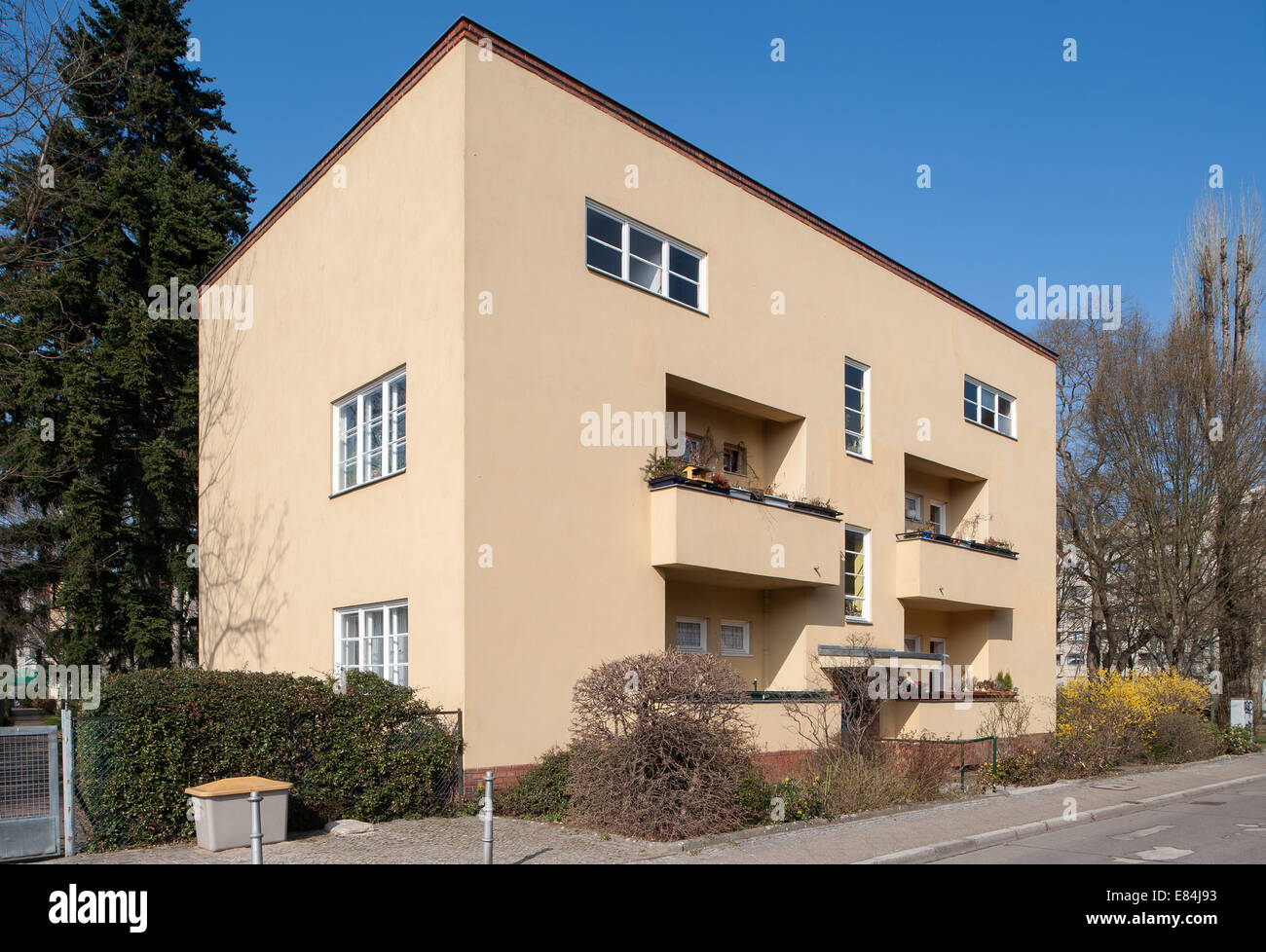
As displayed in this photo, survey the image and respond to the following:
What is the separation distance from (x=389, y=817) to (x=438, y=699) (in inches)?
65.5

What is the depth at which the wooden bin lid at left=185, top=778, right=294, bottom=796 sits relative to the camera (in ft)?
32.6

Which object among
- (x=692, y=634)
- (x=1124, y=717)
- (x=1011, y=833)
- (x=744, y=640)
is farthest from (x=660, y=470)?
(x=1124, y=717)

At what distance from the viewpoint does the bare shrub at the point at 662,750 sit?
1090 cm

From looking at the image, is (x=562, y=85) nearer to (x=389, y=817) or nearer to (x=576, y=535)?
(x=576, y=535)

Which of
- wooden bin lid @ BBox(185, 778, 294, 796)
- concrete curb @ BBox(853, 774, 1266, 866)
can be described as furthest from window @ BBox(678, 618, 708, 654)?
wooden bin lid @ BBox(185, 778, 294, 796)

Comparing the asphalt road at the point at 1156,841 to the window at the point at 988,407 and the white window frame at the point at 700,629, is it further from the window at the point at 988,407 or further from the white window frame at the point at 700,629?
the window at the point at 988,407

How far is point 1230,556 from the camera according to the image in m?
31.9

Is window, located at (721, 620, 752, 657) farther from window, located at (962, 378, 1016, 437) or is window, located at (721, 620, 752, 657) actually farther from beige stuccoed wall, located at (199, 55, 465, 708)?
window, located at (962, 378, 1016, 437)

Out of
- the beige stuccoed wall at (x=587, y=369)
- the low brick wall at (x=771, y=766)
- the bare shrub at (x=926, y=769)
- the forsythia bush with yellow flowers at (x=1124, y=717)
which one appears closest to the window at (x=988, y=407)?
the beige stuccoed wall at (x=587, y=369)

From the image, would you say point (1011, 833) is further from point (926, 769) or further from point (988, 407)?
point (988, 407)

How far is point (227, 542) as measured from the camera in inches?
810

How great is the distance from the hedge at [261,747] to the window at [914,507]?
1477cm

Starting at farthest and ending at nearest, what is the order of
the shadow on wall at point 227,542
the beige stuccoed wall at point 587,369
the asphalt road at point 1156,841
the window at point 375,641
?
the shadow on wall at point 227,542 → the window at point 375,641 → the beige stuccoed wall at point 587,369 → the asphalt road at point 1156,841

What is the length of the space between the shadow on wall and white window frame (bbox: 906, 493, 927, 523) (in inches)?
566
